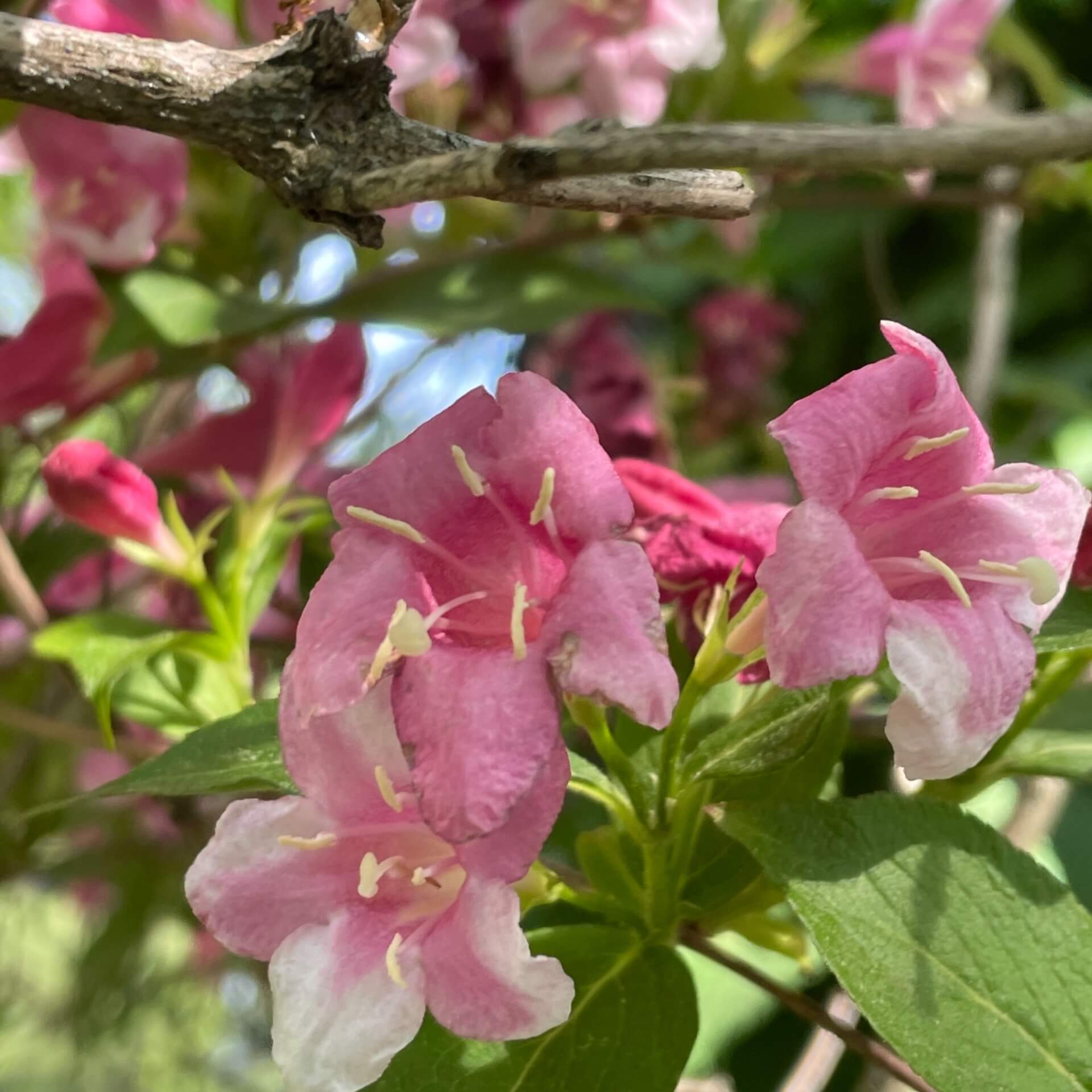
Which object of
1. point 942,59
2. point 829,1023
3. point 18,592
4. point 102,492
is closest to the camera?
point 829,1023

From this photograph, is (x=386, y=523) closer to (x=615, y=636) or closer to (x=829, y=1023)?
(x=615, y=636)

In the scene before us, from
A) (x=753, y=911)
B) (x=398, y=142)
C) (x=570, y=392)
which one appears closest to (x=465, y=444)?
(x=398, y=142)

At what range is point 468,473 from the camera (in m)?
0.28

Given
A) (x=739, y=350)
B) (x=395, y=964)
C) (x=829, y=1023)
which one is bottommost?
(x=739, y=350)

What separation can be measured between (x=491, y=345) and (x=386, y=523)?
2.88 ft

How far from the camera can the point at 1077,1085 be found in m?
0.29

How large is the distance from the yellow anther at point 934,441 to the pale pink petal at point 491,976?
0.15 m

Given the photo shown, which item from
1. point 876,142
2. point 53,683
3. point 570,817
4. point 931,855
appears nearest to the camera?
point 876,142

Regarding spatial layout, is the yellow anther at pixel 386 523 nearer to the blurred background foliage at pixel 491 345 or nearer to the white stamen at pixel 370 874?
the white stamen at pixel 370 874

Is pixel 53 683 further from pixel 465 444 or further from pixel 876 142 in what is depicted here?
pixel 876 142

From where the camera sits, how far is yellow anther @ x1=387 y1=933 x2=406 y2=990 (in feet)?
0.84

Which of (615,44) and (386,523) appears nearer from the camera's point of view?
(386,523)

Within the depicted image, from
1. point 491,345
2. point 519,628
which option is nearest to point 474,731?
point 519,628

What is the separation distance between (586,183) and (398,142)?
6cm
